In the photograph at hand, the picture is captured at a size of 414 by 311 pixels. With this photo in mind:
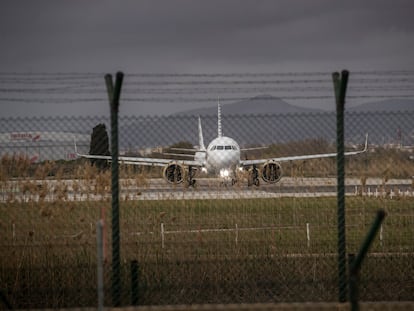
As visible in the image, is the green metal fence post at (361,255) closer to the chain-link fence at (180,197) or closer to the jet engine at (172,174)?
the chain-link fence at (180,197)

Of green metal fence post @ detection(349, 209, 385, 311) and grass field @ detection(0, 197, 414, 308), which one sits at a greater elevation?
green metal fence post @ detection(349, 209, 385, 311)

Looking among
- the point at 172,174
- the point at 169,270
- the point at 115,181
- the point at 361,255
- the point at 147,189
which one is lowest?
the point at 169,270

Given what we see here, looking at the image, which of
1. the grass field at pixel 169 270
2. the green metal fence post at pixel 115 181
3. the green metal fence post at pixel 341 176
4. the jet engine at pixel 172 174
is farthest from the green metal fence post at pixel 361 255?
the jet engine at pixel 172 174

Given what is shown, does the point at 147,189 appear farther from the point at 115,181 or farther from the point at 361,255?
the point at 361,255

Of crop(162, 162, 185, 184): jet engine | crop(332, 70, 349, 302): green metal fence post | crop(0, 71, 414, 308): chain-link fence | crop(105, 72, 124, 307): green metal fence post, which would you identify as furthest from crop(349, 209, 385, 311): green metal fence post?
crop(162, 162, 185, 184): jet engine

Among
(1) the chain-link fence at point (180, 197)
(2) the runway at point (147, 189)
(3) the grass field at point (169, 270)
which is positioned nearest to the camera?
(1) the chain-link fence at point (180, 197)

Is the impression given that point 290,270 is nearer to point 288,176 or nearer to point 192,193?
point 288,176

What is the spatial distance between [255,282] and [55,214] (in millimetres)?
2844

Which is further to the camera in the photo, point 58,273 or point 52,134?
point 58,273

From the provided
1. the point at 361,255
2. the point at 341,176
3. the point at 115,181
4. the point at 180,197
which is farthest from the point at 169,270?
the point at 361,255

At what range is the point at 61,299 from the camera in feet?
22.8

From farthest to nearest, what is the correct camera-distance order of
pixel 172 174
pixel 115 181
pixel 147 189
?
pixel 172 174
pixel 147 189
pixel 115 181

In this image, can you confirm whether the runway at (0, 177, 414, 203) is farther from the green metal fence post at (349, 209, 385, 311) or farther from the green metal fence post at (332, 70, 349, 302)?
the green metal fence post at (349, 209, 385, 311)

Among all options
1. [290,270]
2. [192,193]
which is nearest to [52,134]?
[192,193]
